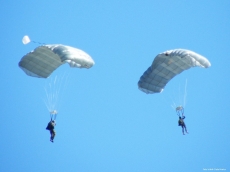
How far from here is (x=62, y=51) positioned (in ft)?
99.5

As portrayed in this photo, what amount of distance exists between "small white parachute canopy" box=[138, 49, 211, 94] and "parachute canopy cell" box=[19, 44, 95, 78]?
354cm

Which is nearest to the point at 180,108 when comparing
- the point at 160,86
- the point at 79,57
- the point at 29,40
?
the point at 160,86

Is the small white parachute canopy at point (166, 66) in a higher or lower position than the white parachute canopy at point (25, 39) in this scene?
higher

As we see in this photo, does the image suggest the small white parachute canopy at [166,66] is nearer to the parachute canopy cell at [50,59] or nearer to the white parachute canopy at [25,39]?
the parachute canopy cell at [50,59]

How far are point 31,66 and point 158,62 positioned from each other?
640cm

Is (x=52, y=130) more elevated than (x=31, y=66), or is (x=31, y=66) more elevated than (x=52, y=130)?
(x=31, y=66)

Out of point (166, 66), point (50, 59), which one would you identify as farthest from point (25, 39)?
point (166, 66)

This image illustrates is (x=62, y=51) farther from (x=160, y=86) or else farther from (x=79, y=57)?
(x=160, y=86)

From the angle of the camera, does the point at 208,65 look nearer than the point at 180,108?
Yes

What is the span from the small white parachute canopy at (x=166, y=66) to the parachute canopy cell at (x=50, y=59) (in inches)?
139

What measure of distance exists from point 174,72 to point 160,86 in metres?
1.13

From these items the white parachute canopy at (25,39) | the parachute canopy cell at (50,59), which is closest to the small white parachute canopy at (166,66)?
the parachute canopy cell at (50,59)

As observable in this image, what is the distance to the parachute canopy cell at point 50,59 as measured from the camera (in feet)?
99.1

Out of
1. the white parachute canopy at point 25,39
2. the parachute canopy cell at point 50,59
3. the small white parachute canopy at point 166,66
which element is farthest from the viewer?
the small white parachute canopy at point 166,66
